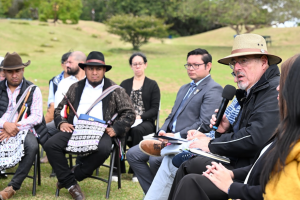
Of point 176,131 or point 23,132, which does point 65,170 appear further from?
point 176,131

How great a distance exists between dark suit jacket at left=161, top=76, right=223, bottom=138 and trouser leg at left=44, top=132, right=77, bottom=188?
1592 millimetres

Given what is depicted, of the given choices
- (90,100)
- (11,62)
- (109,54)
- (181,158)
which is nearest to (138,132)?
(90,100)

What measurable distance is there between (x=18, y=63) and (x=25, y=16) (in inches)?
2424

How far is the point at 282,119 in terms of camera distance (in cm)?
239

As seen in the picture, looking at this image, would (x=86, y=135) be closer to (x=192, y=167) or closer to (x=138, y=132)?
(x=138, y=132)

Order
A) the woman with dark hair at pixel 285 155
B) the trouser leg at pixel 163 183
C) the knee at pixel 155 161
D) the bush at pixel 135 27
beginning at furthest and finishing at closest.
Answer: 1. the bush at pixel 135 27
2. the knee at pixel 155 161
3. the trouser leg at pixel 163 183
4. the woman with dark hair at pixel 285 155

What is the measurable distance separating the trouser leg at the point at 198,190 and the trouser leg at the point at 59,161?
2.51m

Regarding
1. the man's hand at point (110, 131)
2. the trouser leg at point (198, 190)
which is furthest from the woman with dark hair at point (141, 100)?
the trouser leg at point (198, 190)

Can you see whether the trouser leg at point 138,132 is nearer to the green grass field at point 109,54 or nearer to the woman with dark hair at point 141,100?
the woman with dark hair at point 141,100

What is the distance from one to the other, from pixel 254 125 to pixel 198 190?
2.89ft

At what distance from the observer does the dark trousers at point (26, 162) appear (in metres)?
5.14

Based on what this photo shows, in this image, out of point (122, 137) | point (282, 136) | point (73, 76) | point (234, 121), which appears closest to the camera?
point (282, 136)

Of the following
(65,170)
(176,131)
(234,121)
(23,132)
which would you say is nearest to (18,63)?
(23,132)

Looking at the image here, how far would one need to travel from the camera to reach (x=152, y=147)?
15.4 feet
